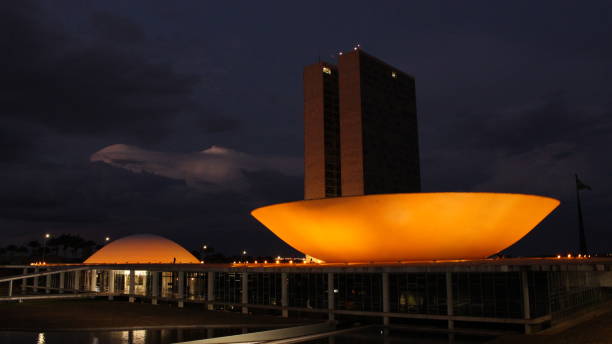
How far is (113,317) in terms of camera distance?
68.8 feet

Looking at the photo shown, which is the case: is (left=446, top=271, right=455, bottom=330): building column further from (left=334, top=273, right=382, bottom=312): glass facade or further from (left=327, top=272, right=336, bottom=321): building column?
(left=327, top=272, right=336, bottom=321): building column

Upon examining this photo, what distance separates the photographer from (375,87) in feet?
191

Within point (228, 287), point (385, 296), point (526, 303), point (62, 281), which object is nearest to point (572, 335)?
point (526, 303)

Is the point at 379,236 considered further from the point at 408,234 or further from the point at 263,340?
the point at 263,340

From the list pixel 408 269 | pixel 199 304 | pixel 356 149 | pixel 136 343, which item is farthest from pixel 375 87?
pixel 136 343

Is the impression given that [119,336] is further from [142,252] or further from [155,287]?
[142,252]

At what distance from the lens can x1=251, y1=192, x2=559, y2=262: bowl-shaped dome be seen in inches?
753

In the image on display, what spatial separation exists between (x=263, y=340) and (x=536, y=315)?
922cm

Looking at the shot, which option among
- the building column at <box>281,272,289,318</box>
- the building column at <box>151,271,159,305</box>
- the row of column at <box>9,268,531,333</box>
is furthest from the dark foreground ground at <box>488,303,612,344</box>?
the building column at <box>151,271,159,305</box>

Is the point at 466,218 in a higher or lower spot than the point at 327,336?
higher

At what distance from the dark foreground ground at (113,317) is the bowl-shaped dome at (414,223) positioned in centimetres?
391

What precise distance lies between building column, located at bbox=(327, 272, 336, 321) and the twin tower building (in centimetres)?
3087

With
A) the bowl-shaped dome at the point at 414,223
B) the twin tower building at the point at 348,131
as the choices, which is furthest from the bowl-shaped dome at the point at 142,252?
the bowl-shaped dome at the point at 414,223

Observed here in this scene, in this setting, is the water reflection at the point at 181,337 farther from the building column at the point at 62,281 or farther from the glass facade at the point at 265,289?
the building column at the point at 62,281
